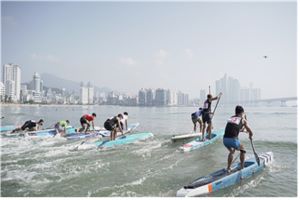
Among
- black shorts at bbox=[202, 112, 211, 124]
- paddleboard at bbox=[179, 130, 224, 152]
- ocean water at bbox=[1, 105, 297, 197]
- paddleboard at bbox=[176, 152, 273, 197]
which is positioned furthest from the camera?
black shorts at bbox=[202, 112, 211, 124]

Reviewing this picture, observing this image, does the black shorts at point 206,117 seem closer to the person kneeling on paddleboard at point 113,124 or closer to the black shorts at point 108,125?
the person kneeling on paddleboard at point 113,124

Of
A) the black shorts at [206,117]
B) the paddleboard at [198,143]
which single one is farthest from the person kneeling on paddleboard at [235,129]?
the black shorts at [206,117]

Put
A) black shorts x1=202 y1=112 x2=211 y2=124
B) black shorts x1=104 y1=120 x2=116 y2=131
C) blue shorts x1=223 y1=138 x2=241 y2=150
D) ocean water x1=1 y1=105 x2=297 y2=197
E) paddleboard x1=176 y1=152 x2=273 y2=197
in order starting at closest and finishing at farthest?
paddleboard x1=176 y1=152 x2=273 y2=197, ocean water x1=1 y1=105 x2=297 y2=197, blue shorts x1=223 y1=138 x2=241 y2=150, black shorts x1=202 y1=112 x2=211 y2=124, black shorts x1=104 y1=120 x2=116 y2=131

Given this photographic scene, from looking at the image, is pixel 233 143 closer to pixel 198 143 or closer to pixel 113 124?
pixel 198 143

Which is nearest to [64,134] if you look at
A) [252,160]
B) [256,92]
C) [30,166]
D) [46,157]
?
[46,157]

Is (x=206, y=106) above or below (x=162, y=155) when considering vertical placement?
above

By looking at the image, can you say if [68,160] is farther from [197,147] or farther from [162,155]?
[197,147]

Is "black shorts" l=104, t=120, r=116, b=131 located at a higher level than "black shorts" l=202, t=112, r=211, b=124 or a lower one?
lower

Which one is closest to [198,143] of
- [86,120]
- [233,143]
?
[233,143]

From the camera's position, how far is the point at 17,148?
537 inches

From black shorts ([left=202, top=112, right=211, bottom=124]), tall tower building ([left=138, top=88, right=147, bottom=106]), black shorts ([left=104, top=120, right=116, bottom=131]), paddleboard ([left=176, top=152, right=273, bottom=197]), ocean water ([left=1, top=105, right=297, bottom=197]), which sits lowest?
ocean water ([left=1, top=105, right=297, bottom=197])

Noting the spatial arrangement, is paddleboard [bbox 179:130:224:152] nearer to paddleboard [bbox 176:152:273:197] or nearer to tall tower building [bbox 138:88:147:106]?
paddleboard [bbox 176:152:273:197]

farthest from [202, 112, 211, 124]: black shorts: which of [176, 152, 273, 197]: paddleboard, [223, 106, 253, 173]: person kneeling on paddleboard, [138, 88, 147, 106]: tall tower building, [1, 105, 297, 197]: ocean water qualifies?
[138, 88, 147, 106]: tall tower building

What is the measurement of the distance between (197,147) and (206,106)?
81.5 inches
